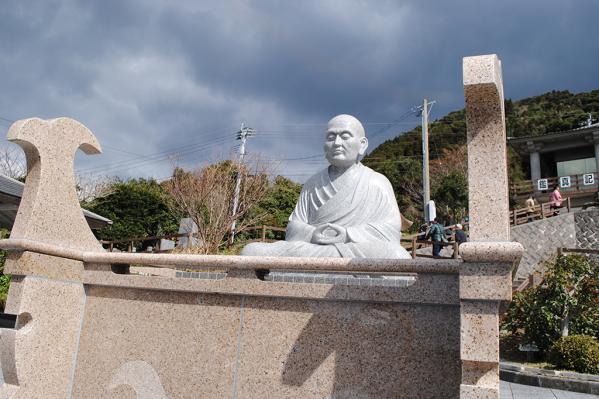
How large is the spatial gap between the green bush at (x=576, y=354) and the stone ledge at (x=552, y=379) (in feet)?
0.94

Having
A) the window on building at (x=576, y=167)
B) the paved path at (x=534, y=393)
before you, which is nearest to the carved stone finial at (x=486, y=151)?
the paved path at (x=534, y=393)

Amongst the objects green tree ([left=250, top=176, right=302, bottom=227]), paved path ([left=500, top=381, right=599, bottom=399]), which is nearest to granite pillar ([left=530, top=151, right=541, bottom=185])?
green tree ([left=250, top=176, right=302, bottom=227])

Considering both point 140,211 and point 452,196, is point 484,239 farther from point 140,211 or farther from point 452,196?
point 452,196

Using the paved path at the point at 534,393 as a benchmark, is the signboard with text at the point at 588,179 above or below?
above

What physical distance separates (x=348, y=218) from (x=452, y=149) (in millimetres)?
26754

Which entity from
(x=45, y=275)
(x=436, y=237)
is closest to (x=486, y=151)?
(x=45, y=275)

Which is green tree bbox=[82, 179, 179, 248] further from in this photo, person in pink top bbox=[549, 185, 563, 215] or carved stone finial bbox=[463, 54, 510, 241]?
carved stone finial bbox=[463, 54, 510, 241]

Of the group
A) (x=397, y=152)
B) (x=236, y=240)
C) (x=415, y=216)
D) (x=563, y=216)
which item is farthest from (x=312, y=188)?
(x=397, y=152)

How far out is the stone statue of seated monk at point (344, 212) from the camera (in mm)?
5840

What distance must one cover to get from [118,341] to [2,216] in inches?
555

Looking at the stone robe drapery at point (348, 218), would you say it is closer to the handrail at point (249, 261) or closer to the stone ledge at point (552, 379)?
the handrail at point (249, 261)

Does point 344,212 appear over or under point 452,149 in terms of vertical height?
under

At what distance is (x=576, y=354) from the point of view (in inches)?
299

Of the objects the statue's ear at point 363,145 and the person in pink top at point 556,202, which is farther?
the person in pink top at point 556,202
